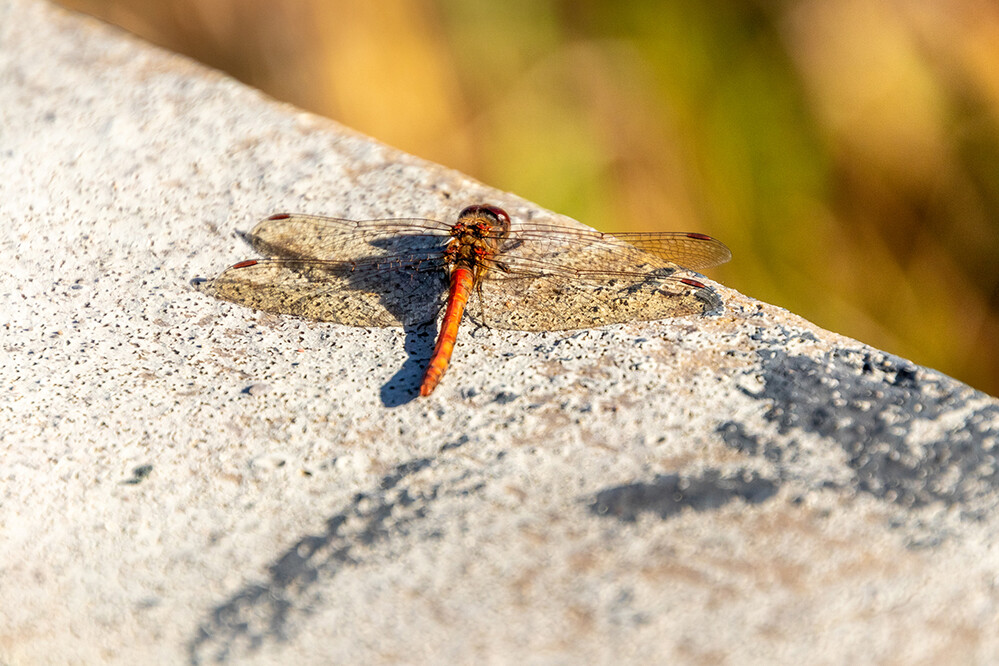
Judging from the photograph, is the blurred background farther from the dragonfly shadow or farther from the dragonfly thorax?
the dragonfly shadow

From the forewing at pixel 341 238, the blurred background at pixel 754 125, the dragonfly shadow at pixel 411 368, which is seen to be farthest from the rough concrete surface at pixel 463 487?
the blurred background at pixel 754 125

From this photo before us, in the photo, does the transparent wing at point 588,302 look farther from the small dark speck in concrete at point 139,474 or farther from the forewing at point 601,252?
the small dark speck in concrete at point 139,474

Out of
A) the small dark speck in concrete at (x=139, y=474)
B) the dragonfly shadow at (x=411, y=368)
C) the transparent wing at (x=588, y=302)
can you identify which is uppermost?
the transparent wing at (x=588, y=302)

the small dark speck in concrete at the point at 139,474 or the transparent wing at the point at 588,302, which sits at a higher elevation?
the transparent wing at the point at 588,302

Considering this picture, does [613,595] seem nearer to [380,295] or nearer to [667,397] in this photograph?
[667,397]

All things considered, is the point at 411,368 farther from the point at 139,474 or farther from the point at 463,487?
the point at 139,474

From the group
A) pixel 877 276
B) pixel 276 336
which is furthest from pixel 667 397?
pixel 877 276

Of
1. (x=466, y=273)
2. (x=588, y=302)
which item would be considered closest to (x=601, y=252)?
(x=588, y=302)

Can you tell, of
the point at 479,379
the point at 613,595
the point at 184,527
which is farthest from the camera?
the point at 479,379
